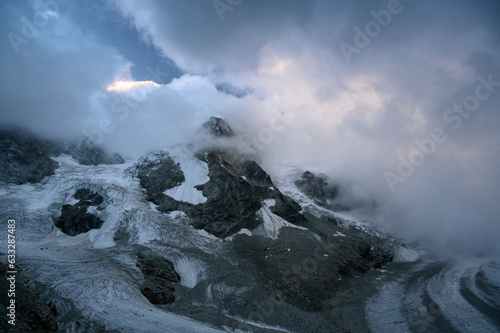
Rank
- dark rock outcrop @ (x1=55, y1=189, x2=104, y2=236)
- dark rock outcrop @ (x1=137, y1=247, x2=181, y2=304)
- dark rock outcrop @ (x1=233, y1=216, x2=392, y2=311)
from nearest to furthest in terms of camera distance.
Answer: dark rock outcrop @ (x1=137, y1=247, x2=181, y2=304) → dark rock outcrop @ (x1=233, y1=216, x2=392, y2=311) → dark rock outcrop @ (x1=55, y1=189, x2=104, y2=236)

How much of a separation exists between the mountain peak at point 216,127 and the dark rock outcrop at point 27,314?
10538 cm

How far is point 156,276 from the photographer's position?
42.1 m

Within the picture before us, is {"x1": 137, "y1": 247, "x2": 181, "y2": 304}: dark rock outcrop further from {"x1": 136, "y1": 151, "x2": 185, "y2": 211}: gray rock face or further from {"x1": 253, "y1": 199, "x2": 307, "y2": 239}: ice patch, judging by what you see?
{"x1": 253, "y1": 199, "x2": 307, "y2": 239}: ice patch

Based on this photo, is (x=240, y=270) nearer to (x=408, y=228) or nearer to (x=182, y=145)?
(x=182, y=145)

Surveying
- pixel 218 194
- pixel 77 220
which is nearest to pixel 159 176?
pixel 218 194

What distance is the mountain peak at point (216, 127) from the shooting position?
124756 mm

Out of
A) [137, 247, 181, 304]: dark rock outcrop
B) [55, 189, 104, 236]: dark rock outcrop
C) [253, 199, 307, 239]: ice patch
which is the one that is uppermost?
[253, 199, 307, 239]: ice patch

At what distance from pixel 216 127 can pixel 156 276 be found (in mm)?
93771

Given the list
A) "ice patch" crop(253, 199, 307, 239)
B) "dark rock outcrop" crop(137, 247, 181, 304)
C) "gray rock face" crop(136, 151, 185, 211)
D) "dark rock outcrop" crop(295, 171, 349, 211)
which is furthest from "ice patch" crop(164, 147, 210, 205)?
"dark rock outcrop" crop(295, 171, 349, 211)

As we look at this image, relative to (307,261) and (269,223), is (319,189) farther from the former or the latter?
(307,261)

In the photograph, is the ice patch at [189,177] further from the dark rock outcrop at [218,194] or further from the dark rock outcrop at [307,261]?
the dark rock outcrop at [307,261]

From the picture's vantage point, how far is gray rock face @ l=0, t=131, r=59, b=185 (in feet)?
222

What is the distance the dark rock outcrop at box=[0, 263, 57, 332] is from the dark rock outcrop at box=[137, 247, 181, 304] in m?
16.6

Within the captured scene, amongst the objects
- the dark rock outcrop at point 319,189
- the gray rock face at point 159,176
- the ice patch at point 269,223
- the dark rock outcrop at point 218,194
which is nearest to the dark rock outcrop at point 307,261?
the ice patch at point 269,223
